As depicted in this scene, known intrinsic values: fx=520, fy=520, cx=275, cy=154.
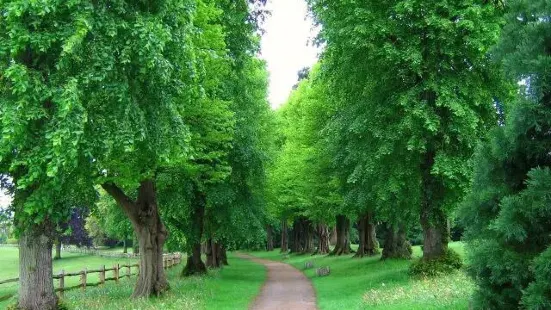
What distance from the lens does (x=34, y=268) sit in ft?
39.0

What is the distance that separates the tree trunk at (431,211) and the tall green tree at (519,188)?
38.0 ft

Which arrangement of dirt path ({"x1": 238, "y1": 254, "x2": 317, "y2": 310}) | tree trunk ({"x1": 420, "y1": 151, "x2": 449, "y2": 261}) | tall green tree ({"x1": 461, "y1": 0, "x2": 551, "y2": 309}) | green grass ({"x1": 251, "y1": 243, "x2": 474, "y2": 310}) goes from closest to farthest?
tall green tree ({"x1": 461, "y1": 0, "x2": 551, "y2": 309})
green grass ({"x1": 251, "y1": 243, "x2": 474, "y2": 310})
dirt path ({"x1": 238, "y1": 254, "x2": 317, "y2": 310})
tree trunk ({"x1": 420, "y1": 151, "x2": 449, "y2": 261})

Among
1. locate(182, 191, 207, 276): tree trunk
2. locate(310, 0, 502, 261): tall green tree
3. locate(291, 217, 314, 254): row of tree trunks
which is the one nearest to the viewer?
locate(310, 0, 502, 261): tall green tree

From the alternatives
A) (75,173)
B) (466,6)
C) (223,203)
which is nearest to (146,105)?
(75,173)

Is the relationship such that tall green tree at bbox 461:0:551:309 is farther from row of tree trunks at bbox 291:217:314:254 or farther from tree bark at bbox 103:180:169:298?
row of tree trunks at bbox 291:217:314:254

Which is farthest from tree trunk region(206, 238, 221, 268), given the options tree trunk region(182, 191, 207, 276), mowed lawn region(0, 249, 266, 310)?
mowed lawn region(0, 249, 266, 310)

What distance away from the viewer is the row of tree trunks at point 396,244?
28078mm

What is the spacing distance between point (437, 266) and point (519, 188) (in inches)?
482

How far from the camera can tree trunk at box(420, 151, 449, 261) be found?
18109 millimetres

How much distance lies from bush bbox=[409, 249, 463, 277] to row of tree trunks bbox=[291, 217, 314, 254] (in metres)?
33.8

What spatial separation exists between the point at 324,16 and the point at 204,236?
13723mm

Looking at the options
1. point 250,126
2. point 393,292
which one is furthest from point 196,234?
point 393,292

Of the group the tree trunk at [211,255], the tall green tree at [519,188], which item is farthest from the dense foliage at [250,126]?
the tree trunk at [211,255]

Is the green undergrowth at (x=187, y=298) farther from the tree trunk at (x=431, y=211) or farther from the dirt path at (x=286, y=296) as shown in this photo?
the tree trunk at (x=431, y=211)
